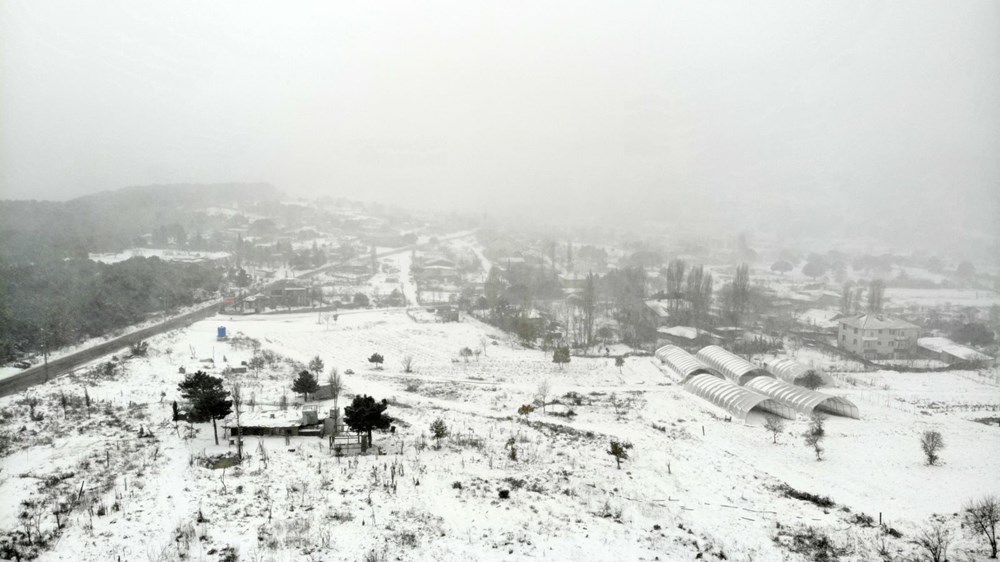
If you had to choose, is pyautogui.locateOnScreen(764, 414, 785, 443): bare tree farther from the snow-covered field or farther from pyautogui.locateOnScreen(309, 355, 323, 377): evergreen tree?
pyautogui.locateOnScreen(309, 355, 323, 377): evergreen tree

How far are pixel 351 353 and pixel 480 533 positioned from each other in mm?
17626

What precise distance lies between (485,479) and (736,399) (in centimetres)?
1035

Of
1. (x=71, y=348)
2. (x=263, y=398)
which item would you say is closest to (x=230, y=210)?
(x=71, y=348)

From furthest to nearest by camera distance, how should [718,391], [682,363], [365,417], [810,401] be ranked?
[682,363] < [718,391] < [810,401] < [365,417]

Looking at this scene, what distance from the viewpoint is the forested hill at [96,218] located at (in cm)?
3131

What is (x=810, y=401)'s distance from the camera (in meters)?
16.1

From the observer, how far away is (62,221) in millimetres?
43969

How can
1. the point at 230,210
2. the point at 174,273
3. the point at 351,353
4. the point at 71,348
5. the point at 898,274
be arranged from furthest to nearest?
the point at 230,210 < the point at 898,274 < the point at 174,273 < the point at 351,353 < the point at 71,348

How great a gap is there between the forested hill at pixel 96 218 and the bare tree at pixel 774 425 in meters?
35.2

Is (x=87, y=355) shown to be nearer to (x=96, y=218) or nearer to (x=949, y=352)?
(x=949, y=352)

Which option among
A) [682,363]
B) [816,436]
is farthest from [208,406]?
[682,363]

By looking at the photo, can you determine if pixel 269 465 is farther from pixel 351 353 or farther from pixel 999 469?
pixel 999 469

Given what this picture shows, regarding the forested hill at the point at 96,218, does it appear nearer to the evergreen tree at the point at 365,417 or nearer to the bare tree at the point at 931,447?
the evergreen tree at the point at 365,417

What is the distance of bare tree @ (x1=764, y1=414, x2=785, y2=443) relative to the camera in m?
13.5
